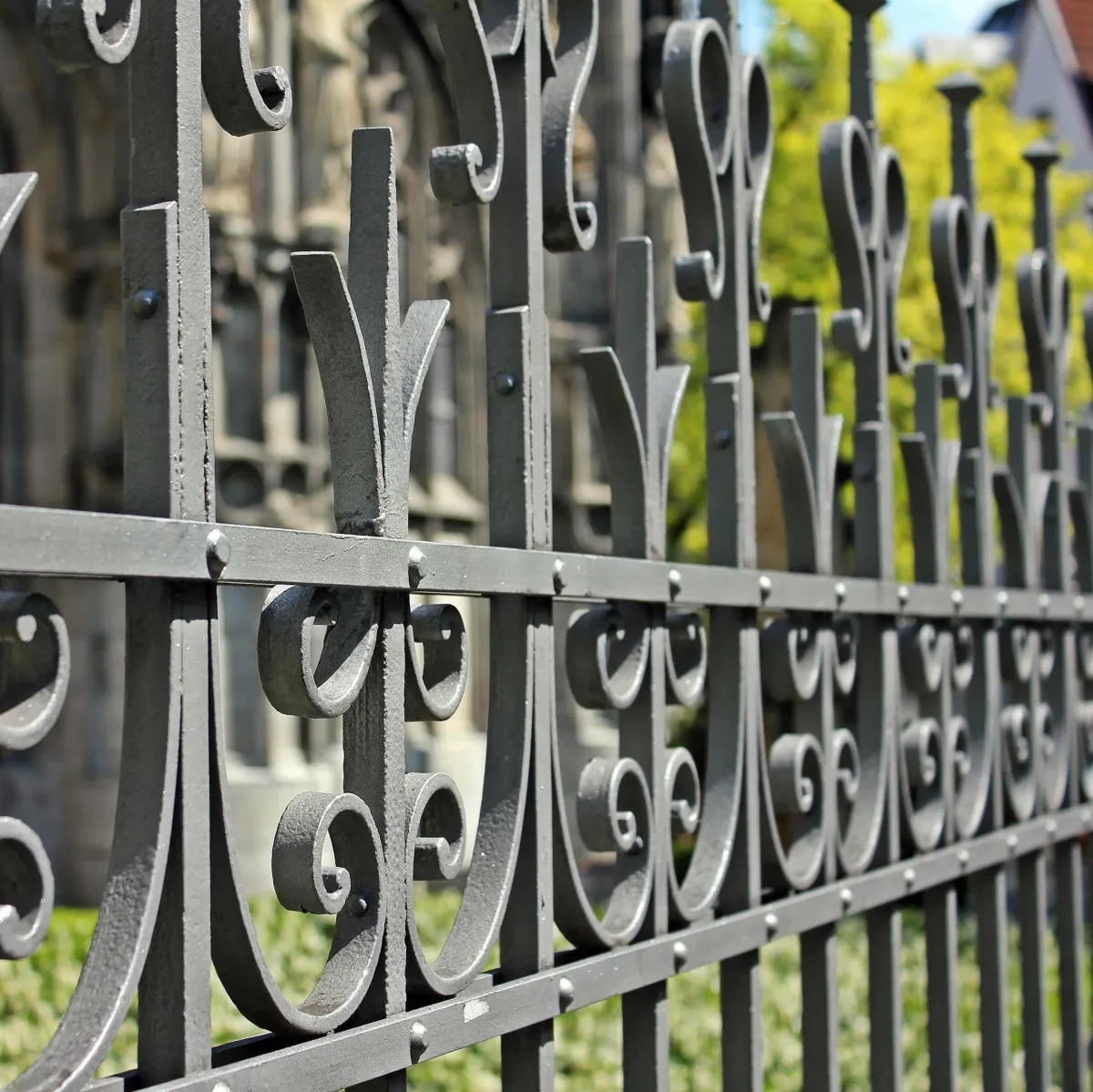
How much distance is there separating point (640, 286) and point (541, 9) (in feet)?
0.88

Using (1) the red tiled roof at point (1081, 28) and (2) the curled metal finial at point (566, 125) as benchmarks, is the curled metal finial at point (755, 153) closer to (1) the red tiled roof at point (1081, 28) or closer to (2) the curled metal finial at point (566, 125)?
(2) the curled metal finial at point (566, 125)

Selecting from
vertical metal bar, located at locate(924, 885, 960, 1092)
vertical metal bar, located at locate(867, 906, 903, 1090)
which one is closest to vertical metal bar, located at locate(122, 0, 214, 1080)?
vertical metal bar, located at locate(867, 906, 903, 1090)

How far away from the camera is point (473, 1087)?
3.95 meters

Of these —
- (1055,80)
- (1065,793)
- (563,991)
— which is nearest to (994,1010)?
(1065,793)

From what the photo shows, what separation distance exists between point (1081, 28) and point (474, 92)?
25.2m

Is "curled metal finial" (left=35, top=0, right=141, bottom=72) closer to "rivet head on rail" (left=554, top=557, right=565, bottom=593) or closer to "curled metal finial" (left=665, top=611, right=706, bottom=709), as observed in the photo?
"rivet head on rail" (left=554, top=557, right=565, bottom=593)

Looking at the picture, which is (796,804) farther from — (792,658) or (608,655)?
(608,655)

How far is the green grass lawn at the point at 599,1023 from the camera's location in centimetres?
407

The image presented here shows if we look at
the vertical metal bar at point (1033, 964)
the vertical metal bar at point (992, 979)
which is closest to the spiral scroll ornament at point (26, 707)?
the vertical metal bar at point (992, 979)

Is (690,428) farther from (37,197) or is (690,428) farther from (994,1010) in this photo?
(994,1010)

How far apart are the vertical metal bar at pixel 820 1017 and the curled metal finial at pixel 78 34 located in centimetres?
128

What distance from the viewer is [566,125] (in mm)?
1633

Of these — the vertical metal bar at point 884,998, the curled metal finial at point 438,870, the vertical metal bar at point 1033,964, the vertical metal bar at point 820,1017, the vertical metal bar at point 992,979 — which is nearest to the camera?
the curled metal finial at point 438,870

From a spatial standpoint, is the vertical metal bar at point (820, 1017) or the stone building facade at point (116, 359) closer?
the vertical metal bar at point (820, 1017)
